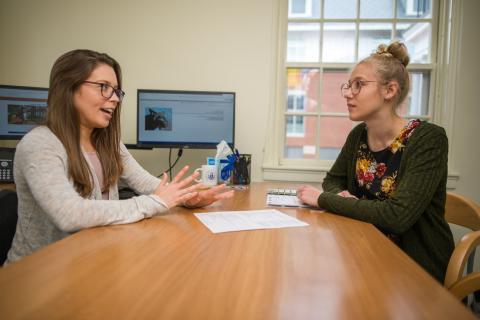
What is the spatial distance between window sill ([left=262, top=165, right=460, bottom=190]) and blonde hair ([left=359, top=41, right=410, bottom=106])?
3.53 feet

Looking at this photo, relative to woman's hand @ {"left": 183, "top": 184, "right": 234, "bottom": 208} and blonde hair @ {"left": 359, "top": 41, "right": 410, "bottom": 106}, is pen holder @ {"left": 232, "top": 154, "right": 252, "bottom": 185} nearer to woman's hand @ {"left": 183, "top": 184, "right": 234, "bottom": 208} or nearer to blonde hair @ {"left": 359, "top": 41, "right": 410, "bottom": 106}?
woman's hand @ {"left": 183, "top": 184, "right": 234, "bottom": 208}

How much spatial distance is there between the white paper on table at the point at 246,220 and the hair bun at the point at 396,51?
78 cm

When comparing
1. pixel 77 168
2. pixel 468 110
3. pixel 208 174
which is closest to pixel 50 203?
pixel 77 168

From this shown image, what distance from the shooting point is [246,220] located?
107 centimetres

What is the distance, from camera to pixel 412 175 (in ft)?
3.71

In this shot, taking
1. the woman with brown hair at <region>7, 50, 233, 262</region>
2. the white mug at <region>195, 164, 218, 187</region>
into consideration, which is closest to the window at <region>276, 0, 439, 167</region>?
the white mug at <region>195, 164, 218, 187</region>

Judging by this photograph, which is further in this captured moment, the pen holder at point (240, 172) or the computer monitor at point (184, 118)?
the computer monitor at point (184, 118)

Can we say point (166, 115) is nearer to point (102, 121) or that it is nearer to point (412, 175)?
point (102, 121)

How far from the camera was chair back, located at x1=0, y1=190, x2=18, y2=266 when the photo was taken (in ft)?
3.35

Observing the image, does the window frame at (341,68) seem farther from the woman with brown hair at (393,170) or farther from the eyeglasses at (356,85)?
the eyeglasses at (356,85)

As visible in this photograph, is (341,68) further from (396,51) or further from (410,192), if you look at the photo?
(410,192)

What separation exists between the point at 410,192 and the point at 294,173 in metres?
1.32

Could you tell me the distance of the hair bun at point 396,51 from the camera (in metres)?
1.33

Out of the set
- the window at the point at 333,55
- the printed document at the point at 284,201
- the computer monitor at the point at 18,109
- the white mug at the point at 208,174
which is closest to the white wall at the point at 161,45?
the window at the point at 333,55
